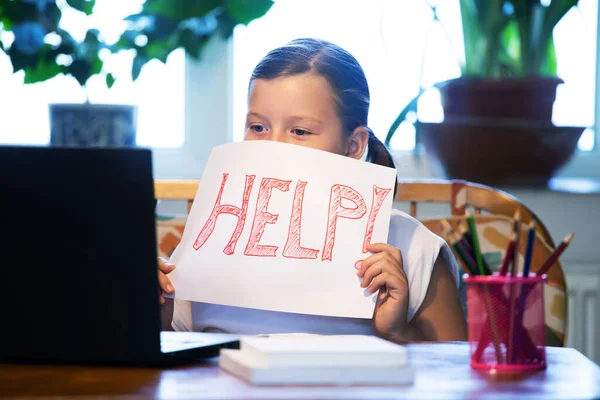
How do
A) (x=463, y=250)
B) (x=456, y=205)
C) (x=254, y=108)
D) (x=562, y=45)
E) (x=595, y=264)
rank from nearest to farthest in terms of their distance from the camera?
(x=463, y=250)
(x=254, y=108)
(x=456, y=205)
(x=595, y=264)
(x=562, y=45)

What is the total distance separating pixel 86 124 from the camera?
6.56 feet

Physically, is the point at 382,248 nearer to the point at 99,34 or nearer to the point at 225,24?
the point at 225,24

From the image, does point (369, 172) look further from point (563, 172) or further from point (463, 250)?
point (563, 172)

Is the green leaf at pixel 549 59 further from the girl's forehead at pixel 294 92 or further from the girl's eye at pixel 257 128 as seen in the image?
the girl's eye at pixel 257 128

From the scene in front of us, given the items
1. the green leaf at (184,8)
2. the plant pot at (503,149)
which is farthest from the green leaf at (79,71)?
the plant pot at (503,149)

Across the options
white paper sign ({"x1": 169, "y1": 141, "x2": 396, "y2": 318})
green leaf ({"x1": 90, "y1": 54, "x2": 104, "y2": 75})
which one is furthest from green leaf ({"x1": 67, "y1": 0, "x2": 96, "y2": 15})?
white paper sign ({"x1": 169, "y1": 141, "x2": 396, "y2": 318})

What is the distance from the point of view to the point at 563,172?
2.29 metres

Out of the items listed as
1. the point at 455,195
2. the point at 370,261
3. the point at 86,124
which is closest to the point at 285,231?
the point at 370,261

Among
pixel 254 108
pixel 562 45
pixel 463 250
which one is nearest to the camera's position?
pixel 463 250

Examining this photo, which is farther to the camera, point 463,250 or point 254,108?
point 254,108

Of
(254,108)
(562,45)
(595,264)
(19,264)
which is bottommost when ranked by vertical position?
(595,264)

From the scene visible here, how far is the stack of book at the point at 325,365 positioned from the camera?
654 millimetres

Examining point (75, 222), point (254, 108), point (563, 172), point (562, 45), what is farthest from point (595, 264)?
point (75, 222)

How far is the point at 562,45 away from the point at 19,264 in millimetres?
1866
